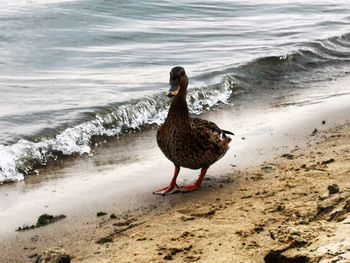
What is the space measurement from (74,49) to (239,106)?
4.91 meters

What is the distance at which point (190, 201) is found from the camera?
5.75 m

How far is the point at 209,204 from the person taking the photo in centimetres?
550

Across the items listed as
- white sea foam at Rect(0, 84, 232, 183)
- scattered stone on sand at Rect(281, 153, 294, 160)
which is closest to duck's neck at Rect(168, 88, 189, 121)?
scattered stone on sand at Rect(281, 153, 294, 160)

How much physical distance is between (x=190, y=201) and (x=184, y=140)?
57cm

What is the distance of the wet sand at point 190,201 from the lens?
4301 mm

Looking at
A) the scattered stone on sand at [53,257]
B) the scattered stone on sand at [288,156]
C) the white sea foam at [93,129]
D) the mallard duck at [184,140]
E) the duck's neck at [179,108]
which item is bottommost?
the white sea foam at [93,129]

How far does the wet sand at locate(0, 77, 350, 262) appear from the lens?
4.30 metres

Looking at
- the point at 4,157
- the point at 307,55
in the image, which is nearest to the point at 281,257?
the point at 4,157

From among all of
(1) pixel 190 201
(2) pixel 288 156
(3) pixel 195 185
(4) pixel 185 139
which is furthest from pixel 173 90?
(2) pixel 288 156

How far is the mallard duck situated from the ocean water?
177 cm

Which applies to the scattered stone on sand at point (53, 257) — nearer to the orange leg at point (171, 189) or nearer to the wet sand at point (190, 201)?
the wet sand at point (190, 201)

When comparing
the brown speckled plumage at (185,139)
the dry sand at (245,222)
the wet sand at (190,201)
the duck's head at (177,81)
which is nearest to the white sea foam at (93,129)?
the wet sand at (190,201)

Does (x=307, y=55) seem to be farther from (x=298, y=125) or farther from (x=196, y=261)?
(x=196, y=261)

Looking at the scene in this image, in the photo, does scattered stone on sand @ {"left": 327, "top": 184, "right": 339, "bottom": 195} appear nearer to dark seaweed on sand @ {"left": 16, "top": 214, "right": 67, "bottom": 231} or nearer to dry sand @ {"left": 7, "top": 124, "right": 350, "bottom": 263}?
dry sand @ {"left": 7, "top": 124, "right": 350, "bottom": 263}
